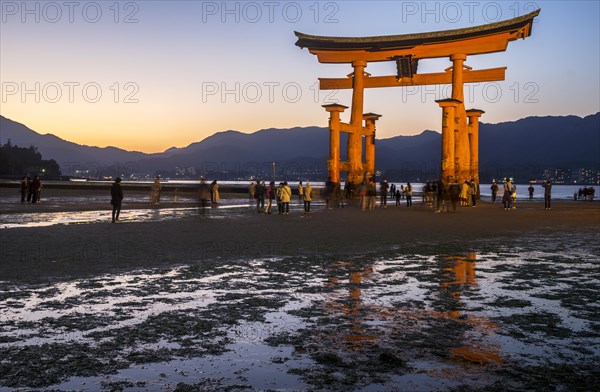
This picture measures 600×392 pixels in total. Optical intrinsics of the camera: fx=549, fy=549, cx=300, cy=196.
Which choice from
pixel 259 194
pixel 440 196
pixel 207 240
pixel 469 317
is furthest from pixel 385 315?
pixel 440 196

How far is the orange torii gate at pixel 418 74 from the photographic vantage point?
33.8 metres

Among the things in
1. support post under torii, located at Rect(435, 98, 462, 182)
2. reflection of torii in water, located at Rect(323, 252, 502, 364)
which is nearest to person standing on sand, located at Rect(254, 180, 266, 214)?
support post under torii, located at Rect(435, 98, 462, 182)

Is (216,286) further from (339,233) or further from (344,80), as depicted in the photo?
(344,80)

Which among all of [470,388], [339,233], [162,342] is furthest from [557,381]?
[339,233]

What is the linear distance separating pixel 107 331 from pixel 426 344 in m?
2.99

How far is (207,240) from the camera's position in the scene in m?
13.6

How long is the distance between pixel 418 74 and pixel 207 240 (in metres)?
29.9

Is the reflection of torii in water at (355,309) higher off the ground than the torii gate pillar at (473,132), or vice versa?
the torii gate pillar at (473,132)

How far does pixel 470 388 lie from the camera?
12.4ft

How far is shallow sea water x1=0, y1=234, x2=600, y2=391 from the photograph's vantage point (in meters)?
4.02

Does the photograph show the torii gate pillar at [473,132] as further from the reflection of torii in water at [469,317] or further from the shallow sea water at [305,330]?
the shallow sea water at [305,330]

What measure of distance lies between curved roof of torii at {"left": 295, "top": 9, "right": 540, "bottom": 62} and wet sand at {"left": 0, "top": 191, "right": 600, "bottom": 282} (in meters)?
17.1

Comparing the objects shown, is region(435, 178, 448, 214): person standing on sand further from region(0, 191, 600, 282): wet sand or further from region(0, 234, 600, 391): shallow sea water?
region(0, 234, 600, 391): shallow sea water

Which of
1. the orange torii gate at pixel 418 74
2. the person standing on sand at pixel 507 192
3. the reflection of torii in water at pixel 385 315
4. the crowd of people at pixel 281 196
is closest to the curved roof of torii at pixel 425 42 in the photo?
the orange torii gate at pixel 418 74
